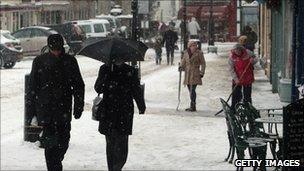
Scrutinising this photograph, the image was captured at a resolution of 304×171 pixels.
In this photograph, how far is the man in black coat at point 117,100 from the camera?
29.0 feet

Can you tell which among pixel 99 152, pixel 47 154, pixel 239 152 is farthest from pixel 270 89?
pixel 47 154

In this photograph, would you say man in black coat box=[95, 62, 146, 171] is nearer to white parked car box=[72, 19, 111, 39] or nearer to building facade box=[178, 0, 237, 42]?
white parked car box=[72, 19, 111, 39]

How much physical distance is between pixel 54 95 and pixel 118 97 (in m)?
1.04

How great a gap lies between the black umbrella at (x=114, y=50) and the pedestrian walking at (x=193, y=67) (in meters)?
7.09

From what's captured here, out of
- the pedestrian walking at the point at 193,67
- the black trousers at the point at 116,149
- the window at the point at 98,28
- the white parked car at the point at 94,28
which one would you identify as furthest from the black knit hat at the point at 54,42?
the window at the point at 98,28

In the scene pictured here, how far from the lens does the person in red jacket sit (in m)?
15.5

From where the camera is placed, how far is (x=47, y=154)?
320 inches

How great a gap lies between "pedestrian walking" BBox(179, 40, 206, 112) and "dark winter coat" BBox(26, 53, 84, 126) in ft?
29.0

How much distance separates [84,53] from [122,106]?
4.58 feet

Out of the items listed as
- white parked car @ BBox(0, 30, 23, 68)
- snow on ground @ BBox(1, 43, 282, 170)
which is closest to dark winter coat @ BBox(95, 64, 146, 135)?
snow on ground @ BBox(1, 43, 282, 170)

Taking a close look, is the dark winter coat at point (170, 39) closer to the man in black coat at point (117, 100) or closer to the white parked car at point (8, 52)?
the white parked car at point (8, 52)

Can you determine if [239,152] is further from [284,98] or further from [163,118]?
[284,98]

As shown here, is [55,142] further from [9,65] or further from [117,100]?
[9,65]

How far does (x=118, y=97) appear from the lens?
349 inches
